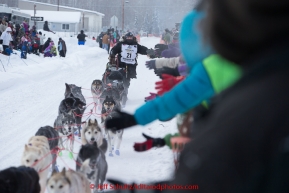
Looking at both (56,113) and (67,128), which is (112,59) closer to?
(56,113)

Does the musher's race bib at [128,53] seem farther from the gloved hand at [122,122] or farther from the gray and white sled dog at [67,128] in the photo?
the gloved hand at [122,122]

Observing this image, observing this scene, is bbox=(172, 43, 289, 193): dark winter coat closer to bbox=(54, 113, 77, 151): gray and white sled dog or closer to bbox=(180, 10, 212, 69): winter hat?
bbox=(180, 10, 212, 69): winter hat

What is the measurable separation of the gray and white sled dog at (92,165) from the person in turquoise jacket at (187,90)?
2906 millimetres

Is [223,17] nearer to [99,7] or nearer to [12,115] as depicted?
[12,115]

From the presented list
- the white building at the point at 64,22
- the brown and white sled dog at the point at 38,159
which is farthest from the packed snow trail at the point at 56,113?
the white building at the point at 64,22

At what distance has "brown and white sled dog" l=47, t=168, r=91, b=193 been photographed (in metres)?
3.67

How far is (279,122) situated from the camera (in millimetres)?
555

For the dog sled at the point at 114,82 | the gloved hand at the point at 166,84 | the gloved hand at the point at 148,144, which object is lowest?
the dog sled at the point at 114,82

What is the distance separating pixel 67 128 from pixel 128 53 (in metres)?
3.90

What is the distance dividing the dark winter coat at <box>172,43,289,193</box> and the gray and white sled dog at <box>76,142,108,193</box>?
3.84m

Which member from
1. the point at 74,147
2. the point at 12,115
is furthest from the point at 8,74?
the point at 74,147

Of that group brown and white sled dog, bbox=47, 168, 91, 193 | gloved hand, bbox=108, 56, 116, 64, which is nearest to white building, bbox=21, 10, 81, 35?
gloved hand, bbox=108, 56, 116, 64

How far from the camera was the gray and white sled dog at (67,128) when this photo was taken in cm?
599

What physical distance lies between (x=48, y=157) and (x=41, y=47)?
51.8ft
